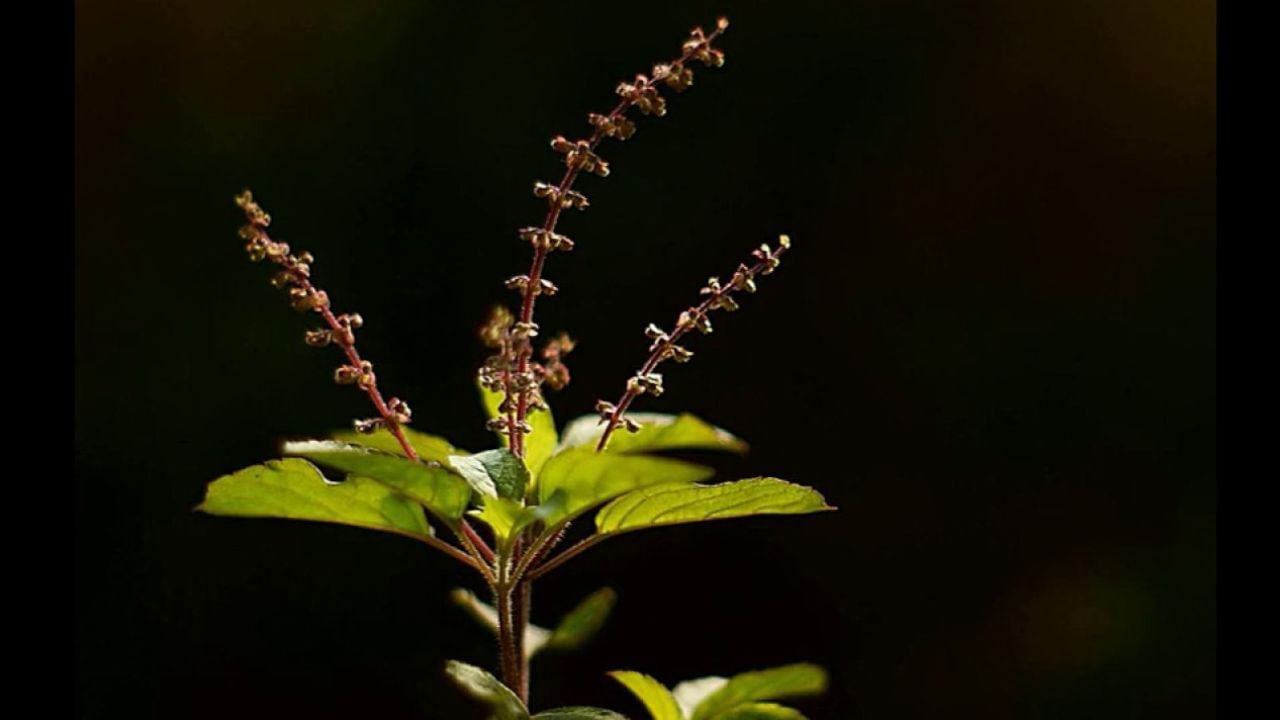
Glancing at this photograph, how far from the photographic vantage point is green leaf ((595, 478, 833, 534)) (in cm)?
50

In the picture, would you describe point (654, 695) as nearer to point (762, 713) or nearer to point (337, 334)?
point (762, 713)

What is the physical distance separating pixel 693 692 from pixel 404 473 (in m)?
0.27

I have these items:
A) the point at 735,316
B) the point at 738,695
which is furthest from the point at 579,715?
the point at 735,316

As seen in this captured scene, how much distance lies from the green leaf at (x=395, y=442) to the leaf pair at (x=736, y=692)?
149 mm

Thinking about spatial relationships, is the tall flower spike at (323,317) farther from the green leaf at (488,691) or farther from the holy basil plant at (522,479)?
the green leaf at (488,691)

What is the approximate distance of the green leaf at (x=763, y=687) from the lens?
23.8 inches

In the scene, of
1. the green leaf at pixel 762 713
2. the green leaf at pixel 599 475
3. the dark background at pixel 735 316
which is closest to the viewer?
the green leaf at pixel 599 475

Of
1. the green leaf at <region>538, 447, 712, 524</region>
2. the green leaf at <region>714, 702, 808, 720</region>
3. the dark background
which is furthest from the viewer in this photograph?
the dark background

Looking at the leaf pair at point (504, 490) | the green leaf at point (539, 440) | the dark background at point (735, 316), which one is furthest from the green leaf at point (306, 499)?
the dark background at point (735, 316)

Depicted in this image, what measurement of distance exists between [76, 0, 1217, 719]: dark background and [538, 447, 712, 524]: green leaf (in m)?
0.92

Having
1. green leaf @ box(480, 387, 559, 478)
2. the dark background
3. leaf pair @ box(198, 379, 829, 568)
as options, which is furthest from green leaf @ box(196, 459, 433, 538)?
the dark background

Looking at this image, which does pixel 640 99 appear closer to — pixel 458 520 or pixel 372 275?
pixel 458 520

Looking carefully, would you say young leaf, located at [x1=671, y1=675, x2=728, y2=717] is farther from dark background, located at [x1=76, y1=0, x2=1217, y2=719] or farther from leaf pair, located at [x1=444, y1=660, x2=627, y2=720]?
dark background, located at [x1=76, y1=0, x2=1217, y2=719]

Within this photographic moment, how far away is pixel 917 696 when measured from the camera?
57.8 inches
